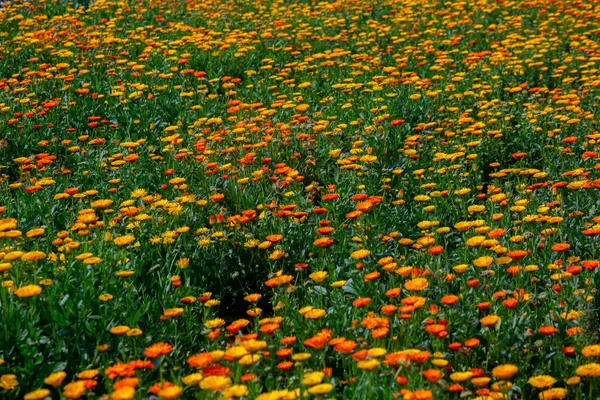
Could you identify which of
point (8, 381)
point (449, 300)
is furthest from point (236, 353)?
point (449, 300)

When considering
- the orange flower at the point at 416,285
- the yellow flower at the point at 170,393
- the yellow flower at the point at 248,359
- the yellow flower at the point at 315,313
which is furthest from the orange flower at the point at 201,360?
the orange flower at the point at 416,285

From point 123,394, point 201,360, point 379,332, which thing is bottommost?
point 379,332

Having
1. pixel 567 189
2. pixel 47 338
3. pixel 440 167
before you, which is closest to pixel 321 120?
pixel 440 167

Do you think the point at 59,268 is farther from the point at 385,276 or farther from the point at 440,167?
the point at 440,167

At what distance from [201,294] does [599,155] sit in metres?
2.78

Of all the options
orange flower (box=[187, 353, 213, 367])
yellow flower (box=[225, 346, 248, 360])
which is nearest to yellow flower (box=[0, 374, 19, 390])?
orange flower (box=[187, 353, 213, 367])

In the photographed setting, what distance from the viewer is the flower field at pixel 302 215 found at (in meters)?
3.16

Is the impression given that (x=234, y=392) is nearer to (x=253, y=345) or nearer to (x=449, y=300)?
(x=253, y=345)

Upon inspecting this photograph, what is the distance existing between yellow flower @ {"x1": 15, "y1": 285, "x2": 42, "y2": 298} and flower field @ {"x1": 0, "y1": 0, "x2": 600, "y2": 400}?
1cm

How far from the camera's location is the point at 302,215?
433 cm

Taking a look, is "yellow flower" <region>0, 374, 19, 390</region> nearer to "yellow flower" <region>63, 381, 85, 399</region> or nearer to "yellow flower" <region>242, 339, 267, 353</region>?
"yellow flower" <region>63, 381, 85, 399</region>

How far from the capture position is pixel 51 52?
803cm

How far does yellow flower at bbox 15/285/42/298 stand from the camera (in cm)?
316

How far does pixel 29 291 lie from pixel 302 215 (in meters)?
1.59
